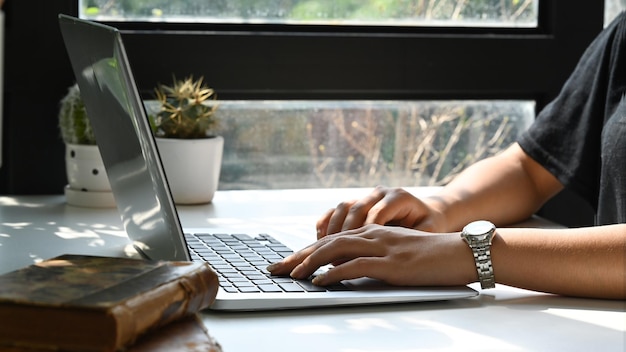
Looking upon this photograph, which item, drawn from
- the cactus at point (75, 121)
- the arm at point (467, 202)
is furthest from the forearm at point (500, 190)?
the cactus at point (75, 121)

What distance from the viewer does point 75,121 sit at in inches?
73.5

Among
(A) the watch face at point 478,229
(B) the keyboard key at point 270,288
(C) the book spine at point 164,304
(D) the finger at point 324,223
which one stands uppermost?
(C) the book spine at point 164,304

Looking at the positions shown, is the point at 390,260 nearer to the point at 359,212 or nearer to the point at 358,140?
the point at 359,212

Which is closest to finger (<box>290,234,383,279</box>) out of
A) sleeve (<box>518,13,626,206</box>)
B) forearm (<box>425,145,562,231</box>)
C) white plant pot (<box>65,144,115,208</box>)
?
forearm (<box>425,145,562,231</box>)

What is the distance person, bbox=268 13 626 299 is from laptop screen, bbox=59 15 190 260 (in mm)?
163

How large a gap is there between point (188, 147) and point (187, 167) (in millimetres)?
38

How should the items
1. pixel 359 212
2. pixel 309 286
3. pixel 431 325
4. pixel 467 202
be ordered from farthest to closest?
pixel 467 202
pixel 359 212
pixel 309 286
pixel 431 325

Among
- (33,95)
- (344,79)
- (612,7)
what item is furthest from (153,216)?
(612,7)

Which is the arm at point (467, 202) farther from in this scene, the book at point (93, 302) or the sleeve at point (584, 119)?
the book at point (93, 302)

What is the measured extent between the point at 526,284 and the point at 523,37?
1.19 metres

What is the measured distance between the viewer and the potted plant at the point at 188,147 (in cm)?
184

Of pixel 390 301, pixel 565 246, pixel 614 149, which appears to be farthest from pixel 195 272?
pixel 614 149

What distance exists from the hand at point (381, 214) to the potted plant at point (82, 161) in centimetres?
55

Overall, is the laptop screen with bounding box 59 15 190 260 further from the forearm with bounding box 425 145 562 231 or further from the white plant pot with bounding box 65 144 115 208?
the forearm with bounding box 425 145 562 231
